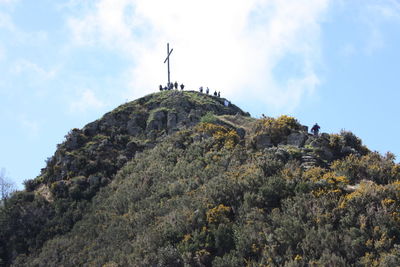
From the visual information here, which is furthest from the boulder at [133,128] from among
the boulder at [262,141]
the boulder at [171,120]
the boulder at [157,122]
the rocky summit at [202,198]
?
the boulder at [262,141]

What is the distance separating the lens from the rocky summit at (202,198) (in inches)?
953

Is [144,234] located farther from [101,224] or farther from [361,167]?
[361,167]

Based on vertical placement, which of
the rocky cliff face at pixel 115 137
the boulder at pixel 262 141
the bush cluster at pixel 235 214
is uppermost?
the rocky cliff face at pixel 115 137

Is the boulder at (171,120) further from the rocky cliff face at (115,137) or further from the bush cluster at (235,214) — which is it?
the bush cluster at (235,214)

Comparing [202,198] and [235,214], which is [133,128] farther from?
[235,214]

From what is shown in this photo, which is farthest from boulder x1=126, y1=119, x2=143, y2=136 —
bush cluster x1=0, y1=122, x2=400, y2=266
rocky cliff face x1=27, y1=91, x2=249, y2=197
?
bush cluster x1=0, y1=122, x2=400, y2=266

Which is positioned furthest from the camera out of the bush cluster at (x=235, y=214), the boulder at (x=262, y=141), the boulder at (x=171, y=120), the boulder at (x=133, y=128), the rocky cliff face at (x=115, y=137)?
the boulder at (x=133, y=128)

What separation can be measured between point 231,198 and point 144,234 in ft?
18.7

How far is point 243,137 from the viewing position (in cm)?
4044

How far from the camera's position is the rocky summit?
2420cm

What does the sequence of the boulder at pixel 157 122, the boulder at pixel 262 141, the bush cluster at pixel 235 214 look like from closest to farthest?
the bush cluster at pixel 235 214 → the boulder at pixel 262 141 → the boulder at pixel 157 122

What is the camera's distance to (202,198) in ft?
99.6

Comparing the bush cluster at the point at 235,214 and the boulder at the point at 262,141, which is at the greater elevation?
the boulder at the point at 262,141

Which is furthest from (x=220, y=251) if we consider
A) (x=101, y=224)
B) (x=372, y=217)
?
(x=101, y=224)
